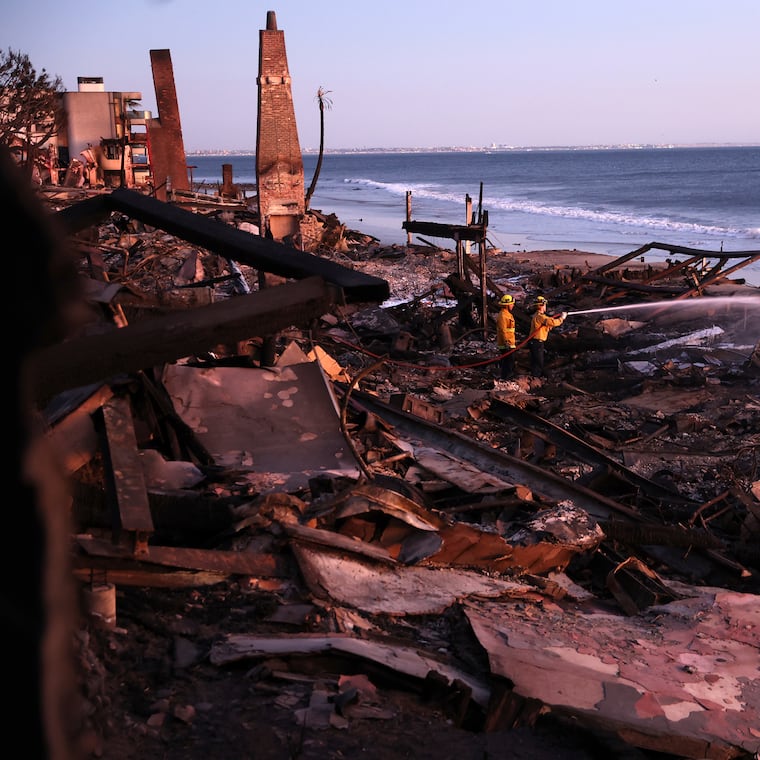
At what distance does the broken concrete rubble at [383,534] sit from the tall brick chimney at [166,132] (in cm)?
1905

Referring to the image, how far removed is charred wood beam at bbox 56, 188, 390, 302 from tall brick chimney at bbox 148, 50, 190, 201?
21.8 m

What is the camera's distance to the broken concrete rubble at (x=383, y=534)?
3752 millimetres

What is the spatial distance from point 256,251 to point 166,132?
24506mm


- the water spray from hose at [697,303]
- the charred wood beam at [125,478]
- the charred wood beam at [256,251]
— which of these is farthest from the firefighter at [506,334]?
the charred wood beam at [256,251]

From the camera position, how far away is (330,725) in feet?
10.9

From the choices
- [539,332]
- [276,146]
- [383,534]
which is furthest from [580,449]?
[276,146]

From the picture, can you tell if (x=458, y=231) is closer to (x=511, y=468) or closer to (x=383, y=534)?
(x=511, y=468)

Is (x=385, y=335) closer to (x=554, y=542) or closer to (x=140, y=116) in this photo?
(x=554, y=542)

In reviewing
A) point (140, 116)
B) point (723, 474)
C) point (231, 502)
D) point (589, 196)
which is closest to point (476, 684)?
point (231, 502)

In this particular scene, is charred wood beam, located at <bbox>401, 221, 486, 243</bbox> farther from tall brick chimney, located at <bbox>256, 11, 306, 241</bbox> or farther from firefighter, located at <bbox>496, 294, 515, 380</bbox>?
tall brick chimney, located at <bbox>256, 11, 306, 241</bbox>

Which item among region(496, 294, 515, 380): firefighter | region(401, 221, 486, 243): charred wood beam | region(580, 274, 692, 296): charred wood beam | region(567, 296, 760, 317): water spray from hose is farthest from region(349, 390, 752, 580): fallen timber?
region(580, 274, 692, 296): charred wood beam

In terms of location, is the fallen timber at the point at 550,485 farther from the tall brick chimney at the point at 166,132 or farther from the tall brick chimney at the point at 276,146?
the tall brick chimney at the point at 166,132

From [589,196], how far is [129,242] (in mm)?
63856

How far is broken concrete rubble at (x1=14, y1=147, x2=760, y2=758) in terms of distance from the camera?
375cm
